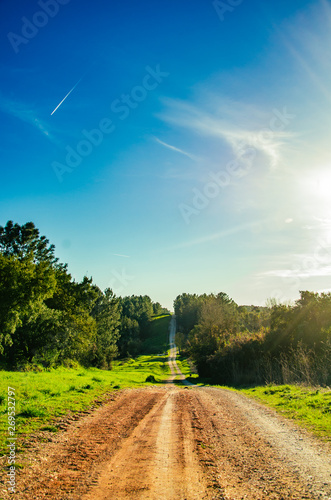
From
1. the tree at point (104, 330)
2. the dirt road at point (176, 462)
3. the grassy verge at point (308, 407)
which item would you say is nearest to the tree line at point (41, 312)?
the tree at point (104, 330)

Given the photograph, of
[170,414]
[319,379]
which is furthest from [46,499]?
[319,379]

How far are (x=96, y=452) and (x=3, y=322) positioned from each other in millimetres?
23524

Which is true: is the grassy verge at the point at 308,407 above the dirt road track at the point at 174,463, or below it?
below

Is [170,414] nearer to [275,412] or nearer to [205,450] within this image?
[275,412]

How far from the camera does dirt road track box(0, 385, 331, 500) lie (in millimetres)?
4676

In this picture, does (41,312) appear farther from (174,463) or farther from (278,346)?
(174,463)

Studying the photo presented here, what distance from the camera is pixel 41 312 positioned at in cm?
3225

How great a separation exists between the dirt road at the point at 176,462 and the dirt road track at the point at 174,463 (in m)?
0.02

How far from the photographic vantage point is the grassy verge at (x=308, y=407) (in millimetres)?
8802

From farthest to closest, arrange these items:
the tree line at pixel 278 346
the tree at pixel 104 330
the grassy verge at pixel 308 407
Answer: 1. the tree at pixel 104 330
2. the tree line at pixel 278 346
3. the grassy verge at pixel 308 407

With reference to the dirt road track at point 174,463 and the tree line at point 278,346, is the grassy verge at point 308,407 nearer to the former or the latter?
the dirt road track at point 174,463

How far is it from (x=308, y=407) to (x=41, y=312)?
1163 inches

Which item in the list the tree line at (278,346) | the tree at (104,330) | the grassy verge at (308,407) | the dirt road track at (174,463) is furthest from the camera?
the tree at (104,330)

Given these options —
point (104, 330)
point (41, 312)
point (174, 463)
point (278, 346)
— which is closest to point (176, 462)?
Answer: point (174, 463)
